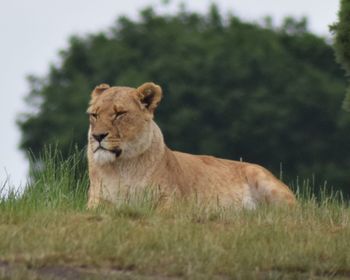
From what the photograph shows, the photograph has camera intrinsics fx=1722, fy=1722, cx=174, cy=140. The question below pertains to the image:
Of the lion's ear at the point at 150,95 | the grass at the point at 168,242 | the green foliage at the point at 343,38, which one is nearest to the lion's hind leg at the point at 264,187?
the lion's ear at the point at 150,95

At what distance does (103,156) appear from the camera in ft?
43.8

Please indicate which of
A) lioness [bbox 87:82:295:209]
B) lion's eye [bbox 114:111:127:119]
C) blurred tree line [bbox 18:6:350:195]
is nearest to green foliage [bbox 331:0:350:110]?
lioness [bbox 87:82:295:209]

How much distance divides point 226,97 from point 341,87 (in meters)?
2.75

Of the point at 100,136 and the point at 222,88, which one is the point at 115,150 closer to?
the point at 100,136

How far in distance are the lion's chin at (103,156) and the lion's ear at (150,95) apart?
0.61m

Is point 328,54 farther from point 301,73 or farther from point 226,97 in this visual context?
point 226,97

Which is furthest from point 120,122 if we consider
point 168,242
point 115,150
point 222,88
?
point 222,88

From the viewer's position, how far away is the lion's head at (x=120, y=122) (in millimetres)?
13352

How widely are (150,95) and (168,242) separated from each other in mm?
3481

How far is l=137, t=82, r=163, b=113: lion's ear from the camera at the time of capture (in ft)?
45.2

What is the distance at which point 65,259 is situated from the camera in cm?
1003

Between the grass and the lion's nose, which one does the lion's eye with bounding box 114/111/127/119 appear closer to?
the lion's nose

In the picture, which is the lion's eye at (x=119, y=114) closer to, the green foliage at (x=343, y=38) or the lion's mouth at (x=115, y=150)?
the lion's mouth at (x=115, y=150)

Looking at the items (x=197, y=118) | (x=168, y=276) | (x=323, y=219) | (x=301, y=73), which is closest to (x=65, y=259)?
(x=168, y=276)
